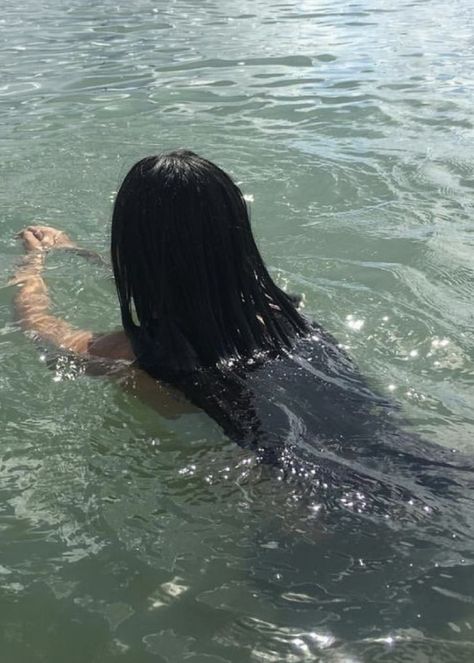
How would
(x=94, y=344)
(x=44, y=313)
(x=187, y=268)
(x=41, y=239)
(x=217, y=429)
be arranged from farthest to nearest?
(x=41, y=239) < (x=44, y=313) < (x=217, y=429) < (x=94, y=344) < (x=187, y=268)

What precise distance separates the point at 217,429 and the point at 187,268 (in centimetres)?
96

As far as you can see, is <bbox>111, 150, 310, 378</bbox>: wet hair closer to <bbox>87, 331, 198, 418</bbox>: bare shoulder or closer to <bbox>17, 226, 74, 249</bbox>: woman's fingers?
<bbox>87, 331, 198, 418</bbox>: bare shoulder

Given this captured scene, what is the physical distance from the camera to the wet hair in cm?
268

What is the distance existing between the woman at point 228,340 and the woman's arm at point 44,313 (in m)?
0.15

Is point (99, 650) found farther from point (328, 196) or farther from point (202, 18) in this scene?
point (202, 18)

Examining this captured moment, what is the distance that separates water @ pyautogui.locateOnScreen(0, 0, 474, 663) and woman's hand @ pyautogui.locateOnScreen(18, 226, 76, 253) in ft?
1.04

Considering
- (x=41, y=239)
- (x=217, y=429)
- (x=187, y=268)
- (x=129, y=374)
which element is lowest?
(x=217, y=429)

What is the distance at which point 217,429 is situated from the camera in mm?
3453

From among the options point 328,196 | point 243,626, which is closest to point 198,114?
point 328,196

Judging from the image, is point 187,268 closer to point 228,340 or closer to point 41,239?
point 228,340

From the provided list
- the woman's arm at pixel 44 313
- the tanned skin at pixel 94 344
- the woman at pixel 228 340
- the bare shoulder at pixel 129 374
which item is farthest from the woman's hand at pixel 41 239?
the woman at pixel 228 340

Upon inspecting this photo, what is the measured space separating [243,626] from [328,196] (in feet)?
15.0

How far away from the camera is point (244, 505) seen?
9.84ft

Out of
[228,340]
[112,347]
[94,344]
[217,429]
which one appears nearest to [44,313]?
[94,344]
